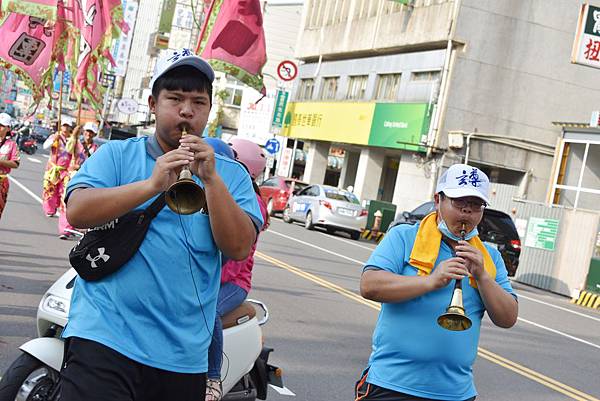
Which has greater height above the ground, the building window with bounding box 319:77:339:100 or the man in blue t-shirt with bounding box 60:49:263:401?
the building window with bounding box 319:77:339:100

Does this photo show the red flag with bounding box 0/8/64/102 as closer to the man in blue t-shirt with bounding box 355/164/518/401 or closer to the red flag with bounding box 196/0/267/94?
the red flag with bounding box 196/0/267/94

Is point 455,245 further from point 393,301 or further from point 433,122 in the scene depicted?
point 433,122

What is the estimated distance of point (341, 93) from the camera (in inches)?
1754

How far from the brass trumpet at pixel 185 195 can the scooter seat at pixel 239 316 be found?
247cm

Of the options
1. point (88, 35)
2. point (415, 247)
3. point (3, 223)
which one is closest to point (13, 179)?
point (3, 223)

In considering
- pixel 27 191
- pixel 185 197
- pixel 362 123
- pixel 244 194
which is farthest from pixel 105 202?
pixel 362 123

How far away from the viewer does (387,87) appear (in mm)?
39750

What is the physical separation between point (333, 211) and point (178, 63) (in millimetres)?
25703

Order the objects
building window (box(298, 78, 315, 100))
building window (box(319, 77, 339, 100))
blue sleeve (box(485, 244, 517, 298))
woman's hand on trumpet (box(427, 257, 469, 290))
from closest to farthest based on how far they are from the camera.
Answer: woman's hand on trumpet (box(427, 257, 469, 290)), blue sleeve (box(485, 244, 517, 298)), building window (box(319, 77, 339, 100)), building window (box(298, 78, 315, 100))

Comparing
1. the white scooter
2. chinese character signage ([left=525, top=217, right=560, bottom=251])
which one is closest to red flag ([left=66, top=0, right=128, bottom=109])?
the white scooter

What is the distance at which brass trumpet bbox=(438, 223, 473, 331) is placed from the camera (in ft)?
12.4

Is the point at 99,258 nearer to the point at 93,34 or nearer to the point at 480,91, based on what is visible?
the point at 93,34

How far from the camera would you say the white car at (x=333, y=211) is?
29.0 meters

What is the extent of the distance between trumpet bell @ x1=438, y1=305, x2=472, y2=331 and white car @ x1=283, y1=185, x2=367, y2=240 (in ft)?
82.1
